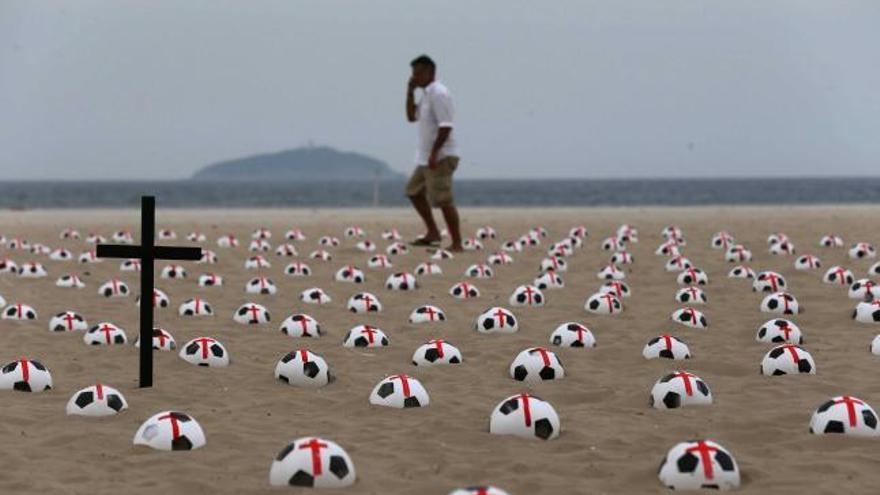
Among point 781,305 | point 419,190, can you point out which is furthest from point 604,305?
point 419,190

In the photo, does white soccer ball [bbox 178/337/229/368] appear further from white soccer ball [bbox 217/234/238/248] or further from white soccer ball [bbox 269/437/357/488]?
white soccer ball [bbox 217/234/238/248]

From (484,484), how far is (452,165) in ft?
37.0

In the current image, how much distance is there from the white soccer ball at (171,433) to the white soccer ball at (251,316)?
4325mm

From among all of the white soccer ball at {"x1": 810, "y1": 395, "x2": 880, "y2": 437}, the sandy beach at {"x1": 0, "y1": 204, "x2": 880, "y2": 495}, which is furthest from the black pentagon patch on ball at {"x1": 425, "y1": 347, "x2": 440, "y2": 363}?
the white soccer ball at {"x1": 810, "y1": 395, "x2": 880, "y2": 437}

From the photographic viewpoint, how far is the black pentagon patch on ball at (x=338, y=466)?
4.92 metres

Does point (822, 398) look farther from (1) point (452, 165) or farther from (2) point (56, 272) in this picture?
(2) point (56, 272)

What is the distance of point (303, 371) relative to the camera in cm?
723

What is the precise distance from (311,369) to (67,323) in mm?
3351

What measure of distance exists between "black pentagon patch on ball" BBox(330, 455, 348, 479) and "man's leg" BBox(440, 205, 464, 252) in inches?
435

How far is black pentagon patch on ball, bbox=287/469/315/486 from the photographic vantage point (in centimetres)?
488

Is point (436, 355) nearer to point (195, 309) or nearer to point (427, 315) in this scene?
point (427, 315)

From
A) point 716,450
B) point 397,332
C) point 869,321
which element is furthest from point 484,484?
point 869,321

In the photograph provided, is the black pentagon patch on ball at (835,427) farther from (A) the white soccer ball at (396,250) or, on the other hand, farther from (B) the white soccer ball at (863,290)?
(A) the white soccer ball at (396,250)

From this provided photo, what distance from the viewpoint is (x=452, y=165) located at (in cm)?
1595
